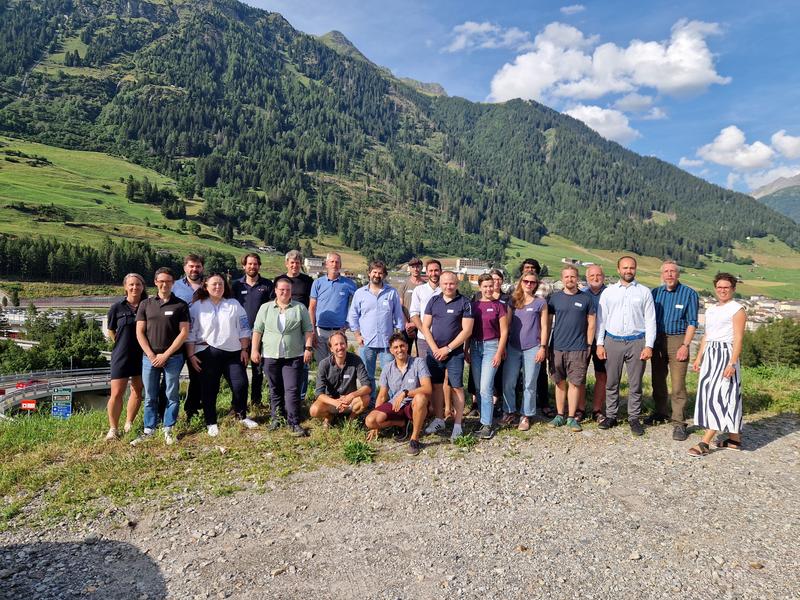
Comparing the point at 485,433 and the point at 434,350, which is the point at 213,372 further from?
the point at 485,433

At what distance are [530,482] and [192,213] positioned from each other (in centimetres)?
15059

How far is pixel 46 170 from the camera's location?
130500 millimetres

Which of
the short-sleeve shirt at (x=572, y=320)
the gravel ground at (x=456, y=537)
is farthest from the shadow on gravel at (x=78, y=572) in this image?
the short-sleeve shirt at (x=572, y=320)

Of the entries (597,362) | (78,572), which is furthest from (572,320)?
(78,572)

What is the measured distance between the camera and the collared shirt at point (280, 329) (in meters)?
6.93

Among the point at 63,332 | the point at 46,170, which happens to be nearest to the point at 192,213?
the point at 46,170

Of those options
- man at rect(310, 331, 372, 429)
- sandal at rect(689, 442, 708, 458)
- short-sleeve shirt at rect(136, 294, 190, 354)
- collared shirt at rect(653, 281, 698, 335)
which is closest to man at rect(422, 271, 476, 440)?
man at rect(310, 331, 372, 429)

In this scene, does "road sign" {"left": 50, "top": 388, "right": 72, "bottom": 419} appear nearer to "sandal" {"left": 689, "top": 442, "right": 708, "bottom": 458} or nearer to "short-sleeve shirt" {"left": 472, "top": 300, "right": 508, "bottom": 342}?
"short-sleeve shirt" {"left": 472, "top": 300, "right": 508, "bottom": 342}

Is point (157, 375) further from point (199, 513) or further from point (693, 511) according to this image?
point (693, 511)

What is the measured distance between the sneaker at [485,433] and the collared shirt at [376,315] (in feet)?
6.59

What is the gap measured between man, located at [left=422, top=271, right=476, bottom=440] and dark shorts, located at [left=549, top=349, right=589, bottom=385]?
156 cm

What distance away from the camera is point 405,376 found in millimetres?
6730

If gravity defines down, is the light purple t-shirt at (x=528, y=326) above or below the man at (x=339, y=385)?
above

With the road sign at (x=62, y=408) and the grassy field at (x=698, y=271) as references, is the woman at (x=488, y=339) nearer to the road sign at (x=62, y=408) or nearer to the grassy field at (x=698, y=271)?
the road sign at (x=62, y=408)
